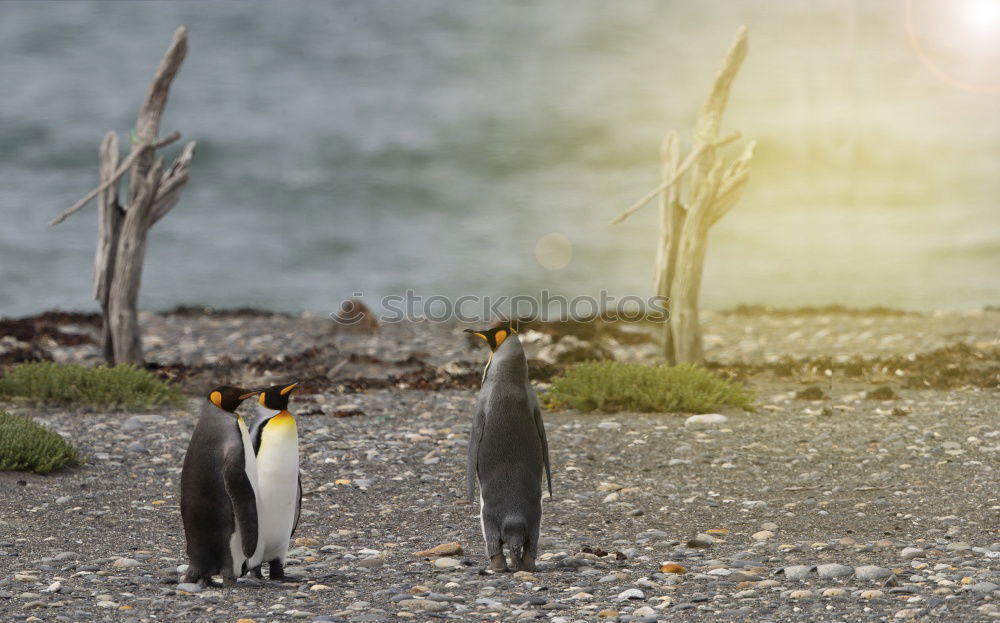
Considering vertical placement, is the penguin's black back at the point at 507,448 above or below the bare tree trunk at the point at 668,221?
below

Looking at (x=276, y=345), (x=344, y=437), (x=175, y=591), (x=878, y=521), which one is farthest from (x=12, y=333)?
(x=878, y=521)

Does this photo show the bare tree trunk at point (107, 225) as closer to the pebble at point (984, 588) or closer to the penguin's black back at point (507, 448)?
the penguin's black back at point (507, 448)

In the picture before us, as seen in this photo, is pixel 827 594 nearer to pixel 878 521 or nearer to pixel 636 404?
pixel 878 521

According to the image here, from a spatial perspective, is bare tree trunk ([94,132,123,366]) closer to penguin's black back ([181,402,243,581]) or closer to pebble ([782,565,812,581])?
penguin's black back ([181,402,243,581])

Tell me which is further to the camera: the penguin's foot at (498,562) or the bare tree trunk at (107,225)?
the bare tree trunk at (107,225)

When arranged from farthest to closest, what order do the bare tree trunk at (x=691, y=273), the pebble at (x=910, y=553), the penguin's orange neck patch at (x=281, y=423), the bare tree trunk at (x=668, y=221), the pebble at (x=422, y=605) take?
the bare tree trunk at (x=668, y=221) < the bare tree trunk at (x=691, y=273) < the pebble at (x=910, y=553) < the penguin's orange neck patch at (x=281, y=423) < the pebble at (x=422, y=605)

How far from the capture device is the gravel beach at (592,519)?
6.29m

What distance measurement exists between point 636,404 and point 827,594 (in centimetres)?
Result: 616

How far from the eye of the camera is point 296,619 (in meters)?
6.04

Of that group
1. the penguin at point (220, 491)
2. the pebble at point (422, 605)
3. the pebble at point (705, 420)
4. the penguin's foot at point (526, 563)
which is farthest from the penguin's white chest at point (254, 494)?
the pebble at point (705, 420)

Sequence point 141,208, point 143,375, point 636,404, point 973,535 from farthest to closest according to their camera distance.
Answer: point 141,208 < point 143,375 < point 636,404 < point 973,535

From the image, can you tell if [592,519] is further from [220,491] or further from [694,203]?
[694,203]

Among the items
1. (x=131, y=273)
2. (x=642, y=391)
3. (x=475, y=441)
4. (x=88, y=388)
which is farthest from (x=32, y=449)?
(x=642, y=391)

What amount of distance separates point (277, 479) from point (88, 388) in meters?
7.21
